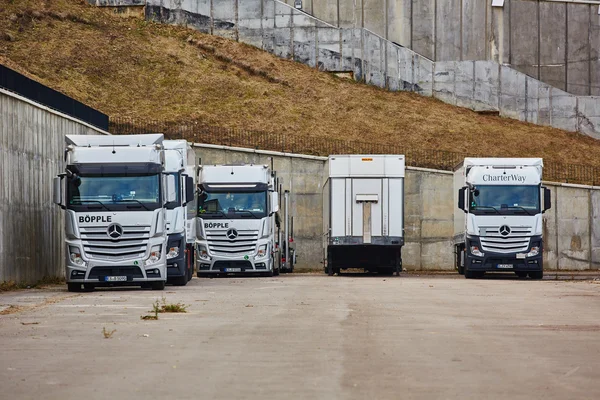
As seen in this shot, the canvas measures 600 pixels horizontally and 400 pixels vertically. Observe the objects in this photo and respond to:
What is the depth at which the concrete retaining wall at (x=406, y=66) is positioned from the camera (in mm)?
67250

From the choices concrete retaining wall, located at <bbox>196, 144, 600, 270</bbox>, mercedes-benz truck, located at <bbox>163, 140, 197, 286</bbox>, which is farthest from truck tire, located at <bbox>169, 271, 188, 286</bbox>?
concrete retaining wall, located at <bbox>196, 144, 600, 270</bbox>

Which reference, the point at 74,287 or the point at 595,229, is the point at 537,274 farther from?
the point at 74,287

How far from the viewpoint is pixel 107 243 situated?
27.4 metres

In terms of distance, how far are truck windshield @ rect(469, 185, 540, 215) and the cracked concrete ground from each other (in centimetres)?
1485

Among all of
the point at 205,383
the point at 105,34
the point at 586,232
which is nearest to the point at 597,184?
the point at 586,232

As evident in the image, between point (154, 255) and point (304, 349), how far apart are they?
1484cm

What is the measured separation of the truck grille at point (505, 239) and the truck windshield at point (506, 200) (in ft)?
1.85

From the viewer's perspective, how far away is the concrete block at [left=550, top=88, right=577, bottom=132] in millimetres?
67125

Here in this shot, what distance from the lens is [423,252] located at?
169ft

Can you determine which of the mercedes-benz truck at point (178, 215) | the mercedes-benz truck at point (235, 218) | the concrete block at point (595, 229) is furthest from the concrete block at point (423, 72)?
the mercedes-benz truck at point (178, 215)

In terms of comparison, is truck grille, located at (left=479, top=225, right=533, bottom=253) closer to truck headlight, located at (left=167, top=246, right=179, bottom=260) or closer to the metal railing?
truck headlight, located at (left=167, top=246, right=179, bottom=260)

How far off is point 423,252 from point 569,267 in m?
6.45

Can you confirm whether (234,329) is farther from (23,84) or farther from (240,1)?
(240,1)

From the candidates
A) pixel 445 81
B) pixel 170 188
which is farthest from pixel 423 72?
pixel 170 188
